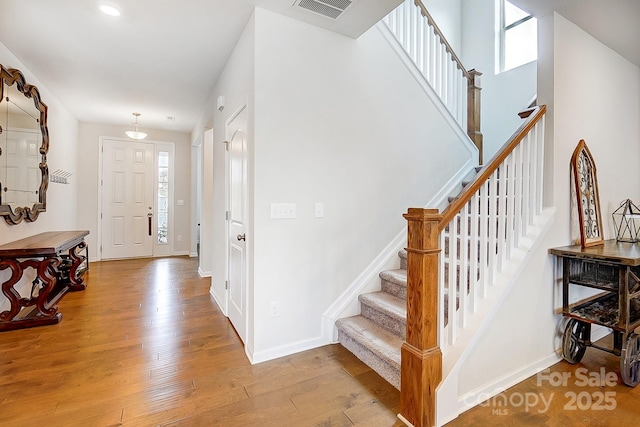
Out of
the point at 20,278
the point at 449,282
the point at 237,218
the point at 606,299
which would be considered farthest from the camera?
the point at 20,278

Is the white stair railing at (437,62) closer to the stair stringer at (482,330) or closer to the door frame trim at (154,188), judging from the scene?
the stair stringer at (482,330)

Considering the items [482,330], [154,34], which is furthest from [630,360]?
[154,34]

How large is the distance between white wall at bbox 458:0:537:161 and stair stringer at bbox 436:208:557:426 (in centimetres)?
287

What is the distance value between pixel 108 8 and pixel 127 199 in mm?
4762

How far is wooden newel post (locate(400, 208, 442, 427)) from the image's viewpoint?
163 centimetres

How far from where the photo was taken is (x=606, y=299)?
253 cm

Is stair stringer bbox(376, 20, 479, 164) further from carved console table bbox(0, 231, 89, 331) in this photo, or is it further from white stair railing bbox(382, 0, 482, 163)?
carved console table bbox(0, 231, 89, 331)

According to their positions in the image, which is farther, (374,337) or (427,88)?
(427,88)

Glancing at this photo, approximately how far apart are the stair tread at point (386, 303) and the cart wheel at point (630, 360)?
54.1 inches

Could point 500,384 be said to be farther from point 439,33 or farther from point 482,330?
point 439,33

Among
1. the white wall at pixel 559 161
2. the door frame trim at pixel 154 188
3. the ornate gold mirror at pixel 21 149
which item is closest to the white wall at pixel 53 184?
the ornate gold mirror at pixel 21 149

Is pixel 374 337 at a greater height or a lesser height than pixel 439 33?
lesser

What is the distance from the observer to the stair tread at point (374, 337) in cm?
208

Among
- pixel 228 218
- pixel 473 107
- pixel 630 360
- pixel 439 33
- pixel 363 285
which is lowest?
pixel 630 360
